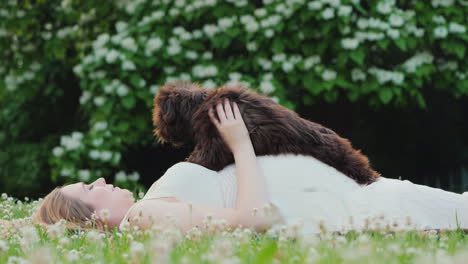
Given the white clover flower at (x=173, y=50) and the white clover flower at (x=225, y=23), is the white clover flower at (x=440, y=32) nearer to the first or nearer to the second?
the white clover flower at (x=225, y=23)

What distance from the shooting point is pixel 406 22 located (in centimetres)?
621

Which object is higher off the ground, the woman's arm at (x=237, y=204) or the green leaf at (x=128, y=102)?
the green leaf at (x=128, y=102)

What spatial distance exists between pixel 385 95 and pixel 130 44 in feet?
7.41

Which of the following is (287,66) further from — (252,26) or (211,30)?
(211,30)

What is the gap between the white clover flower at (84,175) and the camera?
6328 mm

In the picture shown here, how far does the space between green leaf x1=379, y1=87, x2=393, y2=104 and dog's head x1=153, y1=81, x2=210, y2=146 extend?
3067mm

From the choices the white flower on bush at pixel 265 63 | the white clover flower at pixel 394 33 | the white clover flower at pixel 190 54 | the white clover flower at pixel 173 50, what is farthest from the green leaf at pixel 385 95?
the white clover flower at pixel 173 50

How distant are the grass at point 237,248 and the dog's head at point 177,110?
0.78 metres

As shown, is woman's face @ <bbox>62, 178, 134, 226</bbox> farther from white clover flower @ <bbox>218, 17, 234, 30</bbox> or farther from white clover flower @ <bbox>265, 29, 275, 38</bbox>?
white clover flower @ <bbox>218, 17, 234, 30</bbox>

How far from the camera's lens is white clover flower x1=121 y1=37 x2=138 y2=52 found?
20.6 feet

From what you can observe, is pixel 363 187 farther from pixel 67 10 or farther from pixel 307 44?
pixel 67 10

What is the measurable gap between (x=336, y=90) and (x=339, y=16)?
2.10 feet

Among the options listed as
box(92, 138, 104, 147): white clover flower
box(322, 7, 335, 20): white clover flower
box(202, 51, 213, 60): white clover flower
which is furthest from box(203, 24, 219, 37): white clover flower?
box(92, 138, 104, 147): white clover flower

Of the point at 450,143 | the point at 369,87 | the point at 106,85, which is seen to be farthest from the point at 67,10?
the point at 450,143
